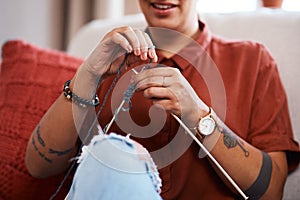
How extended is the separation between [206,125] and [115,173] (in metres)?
0.23

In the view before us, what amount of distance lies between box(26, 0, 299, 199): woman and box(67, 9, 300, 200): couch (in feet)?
0.30

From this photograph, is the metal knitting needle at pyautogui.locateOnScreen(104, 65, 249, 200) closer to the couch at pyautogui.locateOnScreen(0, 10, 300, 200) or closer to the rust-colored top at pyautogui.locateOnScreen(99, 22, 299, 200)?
the rust-colored top at pyautogui.locateOnScreen(99, 22, 299, 200)

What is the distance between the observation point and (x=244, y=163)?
888mm

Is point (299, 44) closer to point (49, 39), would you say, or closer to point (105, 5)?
point (105, 5)

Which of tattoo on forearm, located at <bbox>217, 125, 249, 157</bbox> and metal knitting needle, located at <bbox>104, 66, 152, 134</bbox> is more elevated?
metal knitting needle, located at <bbox>104, 66, 152, 134</bbox>

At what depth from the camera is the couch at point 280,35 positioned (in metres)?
1.09

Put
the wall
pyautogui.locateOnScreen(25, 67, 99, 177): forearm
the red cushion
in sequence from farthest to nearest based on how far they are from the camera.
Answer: the wall → the red cushion → pyautogui.locateOnScreen(25, 67, 99, 177): forearm

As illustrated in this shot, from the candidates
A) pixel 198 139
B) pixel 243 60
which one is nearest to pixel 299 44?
pixel 243 60

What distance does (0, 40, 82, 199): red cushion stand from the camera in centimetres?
105

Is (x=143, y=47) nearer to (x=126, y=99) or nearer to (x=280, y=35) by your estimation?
(x=126, y=99)

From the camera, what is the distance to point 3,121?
1.09 metres

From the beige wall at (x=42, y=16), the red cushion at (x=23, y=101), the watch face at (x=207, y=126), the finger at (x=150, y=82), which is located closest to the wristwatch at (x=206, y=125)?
the watch face at (x=207, y=126)

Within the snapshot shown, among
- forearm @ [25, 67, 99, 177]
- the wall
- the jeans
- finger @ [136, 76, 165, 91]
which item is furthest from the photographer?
the wall

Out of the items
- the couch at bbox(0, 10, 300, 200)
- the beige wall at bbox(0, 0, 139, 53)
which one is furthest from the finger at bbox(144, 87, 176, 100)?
the beige wall at bbox(0, 0, 139, 53)
